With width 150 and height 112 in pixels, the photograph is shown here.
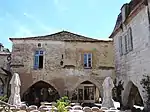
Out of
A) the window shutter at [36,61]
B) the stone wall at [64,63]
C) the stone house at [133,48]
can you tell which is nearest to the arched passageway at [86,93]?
the stone wall at [64,63]

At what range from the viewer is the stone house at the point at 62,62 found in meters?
19.6

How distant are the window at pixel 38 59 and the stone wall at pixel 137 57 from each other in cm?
833

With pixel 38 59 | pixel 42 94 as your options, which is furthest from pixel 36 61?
pixel 42 94

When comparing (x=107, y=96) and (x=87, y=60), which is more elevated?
(x=87, y=60)

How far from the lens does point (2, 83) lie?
781 inches

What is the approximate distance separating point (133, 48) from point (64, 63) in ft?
29.0

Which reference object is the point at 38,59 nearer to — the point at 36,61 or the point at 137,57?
the point at 36,61

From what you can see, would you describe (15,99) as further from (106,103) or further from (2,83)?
(2,83)

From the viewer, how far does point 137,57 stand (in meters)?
12.1

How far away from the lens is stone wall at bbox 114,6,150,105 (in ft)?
36.1

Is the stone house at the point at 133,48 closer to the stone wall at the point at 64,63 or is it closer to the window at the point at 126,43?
the window at the point at 126,43

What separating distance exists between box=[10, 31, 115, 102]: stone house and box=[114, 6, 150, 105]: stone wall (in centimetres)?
544

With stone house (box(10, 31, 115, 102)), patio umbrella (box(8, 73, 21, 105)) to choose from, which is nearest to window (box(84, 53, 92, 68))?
stone house (box(10, 31, 115, 102))

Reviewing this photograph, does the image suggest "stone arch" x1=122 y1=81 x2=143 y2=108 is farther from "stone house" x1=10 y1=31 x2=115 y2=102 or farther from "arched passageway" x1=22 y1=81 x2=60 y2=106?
"arched passageway" x1=22 y1=81 x2=60 y2=106
